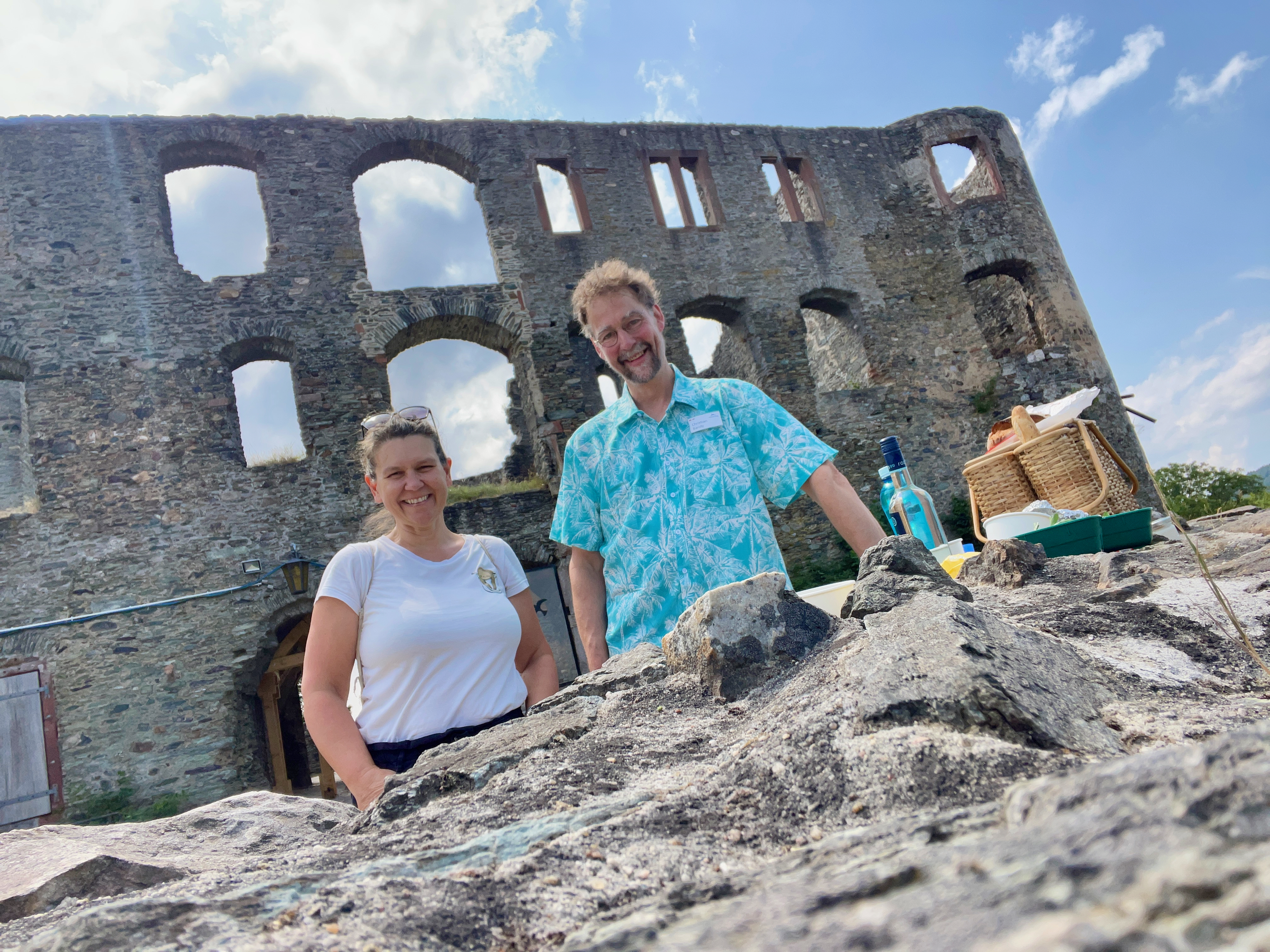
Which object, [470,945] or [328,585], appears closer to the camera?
[470,945]

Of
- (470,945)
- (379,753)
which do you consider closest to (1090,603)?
(470,945)

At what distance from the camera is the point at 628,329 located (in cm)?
252

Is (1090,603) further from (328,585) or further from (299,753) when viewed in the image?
(299,753)

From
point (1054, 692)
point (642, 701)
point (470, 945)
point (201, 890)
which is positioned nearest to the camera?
point (470, 945)

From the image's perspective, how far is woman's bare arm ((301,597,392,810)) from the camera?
1916 mm

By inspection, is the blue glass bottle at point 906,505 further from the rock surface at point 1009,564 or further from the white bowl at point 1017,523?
the rock surface at point 1009,564

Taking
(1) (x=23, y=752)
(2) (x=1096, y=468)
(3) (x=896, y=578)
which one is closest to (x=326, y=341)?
(1) (x=23, y=752)

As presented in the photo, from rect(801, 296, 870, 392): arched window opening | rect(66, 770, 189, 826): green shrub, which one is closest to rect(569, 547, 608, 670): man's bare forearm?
rect(66, 770, 189, 826): green shrub

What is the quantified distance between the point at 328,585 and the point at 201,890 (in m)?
1.23

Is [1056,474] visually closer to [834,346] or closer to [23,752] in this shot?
[23,752]

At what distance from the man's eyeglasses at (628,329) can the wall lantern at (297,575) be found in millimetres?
7103

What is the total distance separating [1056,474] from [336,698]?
3345mm

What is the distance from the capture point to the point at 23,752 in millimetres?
7449

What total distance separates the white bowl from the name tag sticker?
131cm
